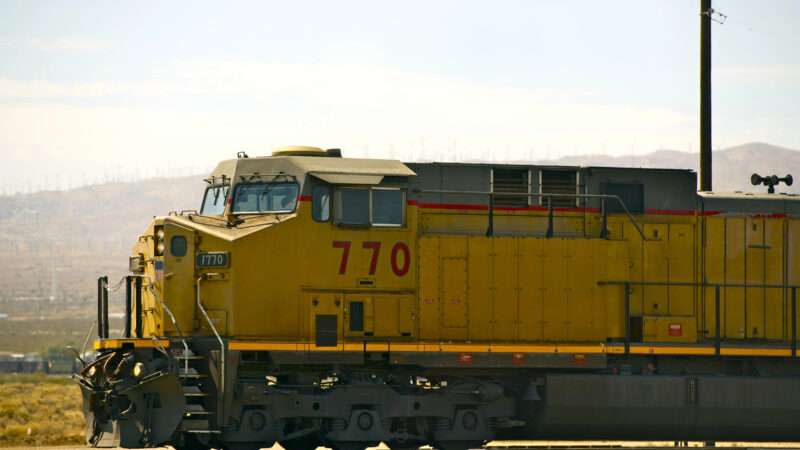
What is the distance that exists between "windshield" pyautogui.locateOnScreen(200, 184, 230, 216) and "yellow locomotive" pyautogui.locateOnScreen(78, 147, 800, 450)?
0.06m

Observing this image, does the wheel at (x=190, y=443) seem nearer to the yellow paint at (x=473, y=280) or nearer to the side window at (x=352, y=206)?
the yellow paint at (x=473, y=280)

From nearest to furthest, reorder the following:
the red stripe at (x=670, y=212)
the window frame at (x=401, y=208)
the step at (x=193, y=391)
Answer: the step at (x=193, y=391) → the window frame at (x=401, y=208) → the red stripe at (x=670, y=212)

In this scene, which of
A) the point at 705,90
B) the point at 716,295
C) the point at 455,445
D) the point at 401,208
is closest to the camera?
the point at 401,208

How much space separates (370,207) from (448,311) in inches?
78.8

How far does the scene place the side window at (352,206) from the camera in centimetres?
1853

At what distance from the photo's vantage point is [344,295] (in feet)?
61.0

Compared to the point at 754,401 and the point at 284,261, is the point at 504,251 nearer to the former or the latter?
the point at 284,261

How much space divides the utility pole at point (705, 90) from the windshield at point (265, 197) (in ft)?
35.4

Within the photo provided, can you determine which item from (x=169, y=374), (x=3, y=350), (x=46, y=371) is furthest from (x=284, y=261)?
(x=3, y=350)

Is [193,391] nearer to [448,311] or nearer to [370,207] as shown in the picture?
[370,207]

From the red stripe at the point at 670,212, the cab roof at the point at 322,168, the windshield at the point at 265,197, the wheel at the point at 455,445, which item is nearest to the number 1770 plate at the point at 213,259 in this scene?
the windshield at the point at 265,197

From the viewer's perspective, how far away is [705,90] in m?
26.7

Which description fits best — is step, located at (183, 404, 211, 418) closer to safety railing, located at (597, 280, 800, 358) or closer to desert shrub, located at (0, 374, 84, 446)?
safety railing, located at (597, 280, 800, 358)

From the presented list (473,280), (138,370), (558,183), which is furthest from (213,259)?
(558,183)
